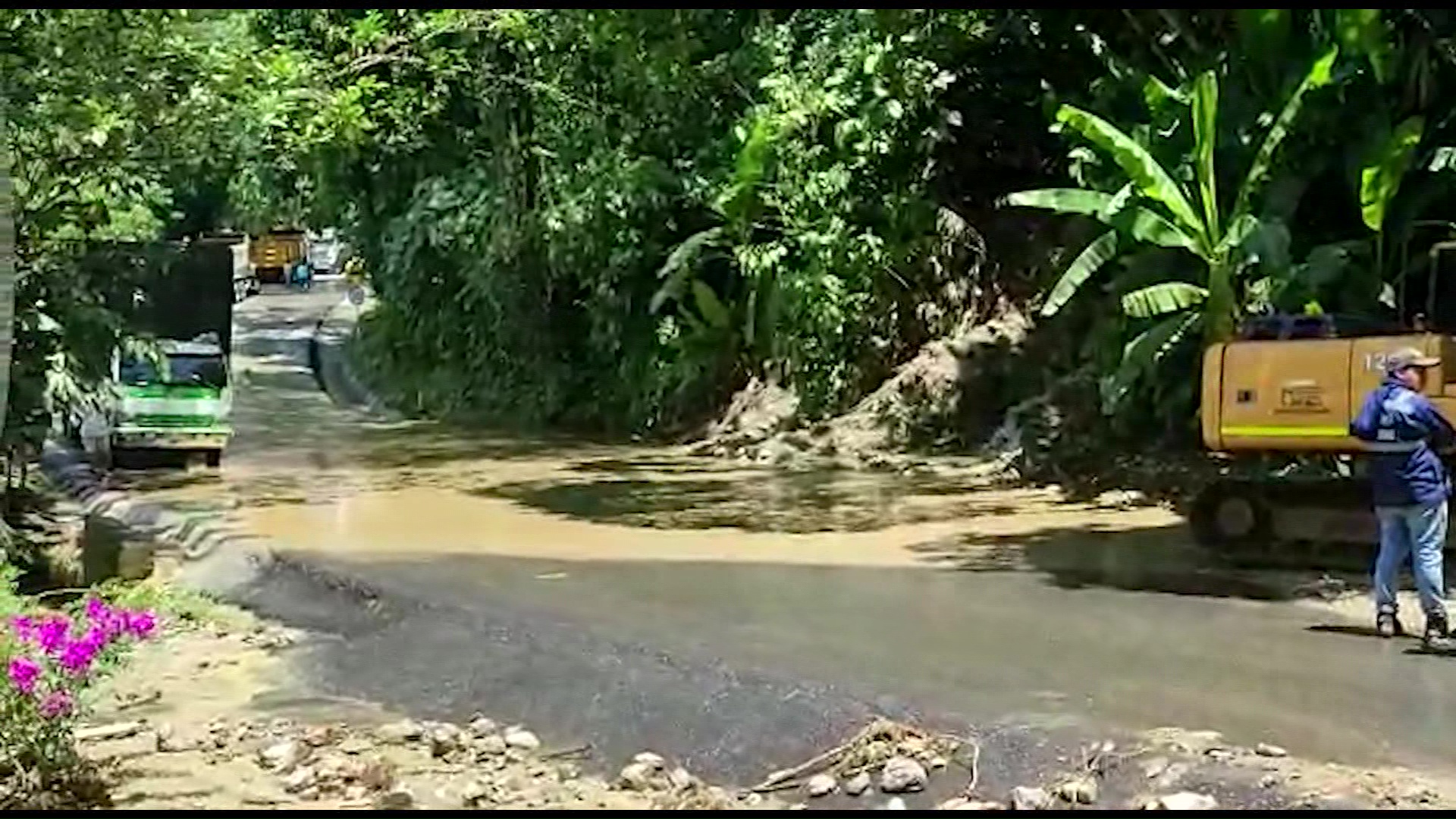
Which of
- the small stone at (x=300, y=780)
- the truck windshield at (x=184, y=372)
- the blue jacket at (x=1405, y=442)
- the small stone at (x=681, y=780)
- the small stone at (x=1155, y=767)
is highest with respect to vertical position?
the blue jacket at (x=1405, y=442)

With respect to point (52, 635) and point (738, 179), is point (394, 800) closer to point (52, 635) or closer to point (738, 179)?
point (52, 635)

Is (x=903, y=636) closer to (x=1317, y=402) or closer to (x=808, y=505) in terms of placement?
(x=1317, y=402)

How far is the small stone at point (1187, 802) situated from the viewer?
20.5 feet

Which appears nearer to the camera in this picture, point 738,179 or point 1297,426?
point 1297,426

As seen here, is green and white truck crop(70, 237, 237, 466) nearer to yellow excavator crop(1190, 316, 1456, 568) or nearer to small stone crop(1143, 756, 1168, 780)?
yellow excavator crop(1190, 316, 1456, 568)

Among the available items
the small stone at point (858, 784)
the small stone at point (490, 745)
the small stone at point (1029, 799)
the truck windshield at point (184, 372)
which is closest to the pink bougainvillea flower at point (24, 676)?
the small stone at point (490, 745)

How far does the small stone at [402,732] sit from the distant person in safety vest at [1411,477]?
4.61m

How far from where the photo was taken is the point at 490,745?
7895mm

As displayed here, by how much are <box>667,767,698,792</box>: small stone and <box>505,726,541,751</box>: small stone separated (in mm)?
829

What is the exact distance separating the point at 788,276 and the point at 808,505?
14.4 feet

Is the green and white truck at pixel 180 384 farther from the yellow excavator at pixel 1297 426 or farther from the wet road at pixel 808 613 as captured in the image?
the yellow excavator at pixel 1297 426

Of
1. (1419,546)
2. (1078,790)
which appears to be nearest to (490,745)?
(1078,790)

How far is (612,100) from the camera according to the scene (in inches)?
591

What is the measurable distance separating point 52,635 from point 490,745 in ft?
6.32
